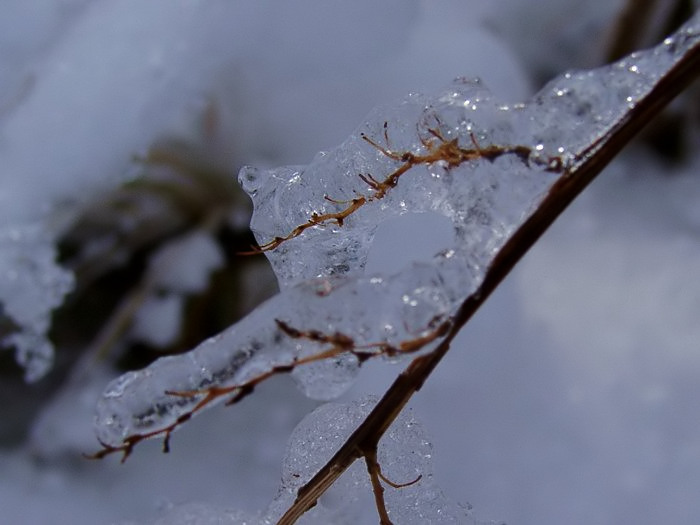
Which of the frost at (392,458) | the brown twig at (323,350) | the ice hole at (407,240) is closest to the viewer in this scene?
the brown twig at (323,350)

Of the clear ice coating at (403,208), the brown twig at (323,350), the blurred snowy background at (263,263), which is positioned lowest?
the blurred snowy background at (263,263)

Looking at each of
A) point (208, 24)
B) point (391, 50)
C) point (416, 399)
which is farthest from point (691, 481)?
point (208, 24)

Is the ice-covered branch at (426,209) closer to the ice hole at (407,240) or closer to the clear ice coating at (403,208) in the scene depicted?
the clear ice coating at (403,208)

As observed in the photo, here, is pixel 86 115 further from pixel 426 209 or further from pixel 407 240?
pixel 426 209

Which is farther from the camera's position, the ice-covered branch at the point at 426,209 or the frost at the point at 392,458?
the frost at the point at 392,458

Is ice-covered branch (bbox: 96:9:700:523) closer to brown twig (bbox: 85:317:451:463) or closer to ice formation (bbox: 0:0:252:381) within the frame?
brown twig (bbox: 85:317:451:463)

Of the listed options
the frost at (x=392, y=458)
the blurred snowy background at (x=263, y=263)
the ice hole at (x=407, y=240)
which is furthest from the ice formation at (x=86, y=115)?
the frost at (x=392, y=458)

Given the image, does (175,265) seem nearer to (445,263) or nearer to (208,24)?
(208,24)

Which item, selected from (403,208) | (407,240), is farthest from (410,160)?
(407,240)
